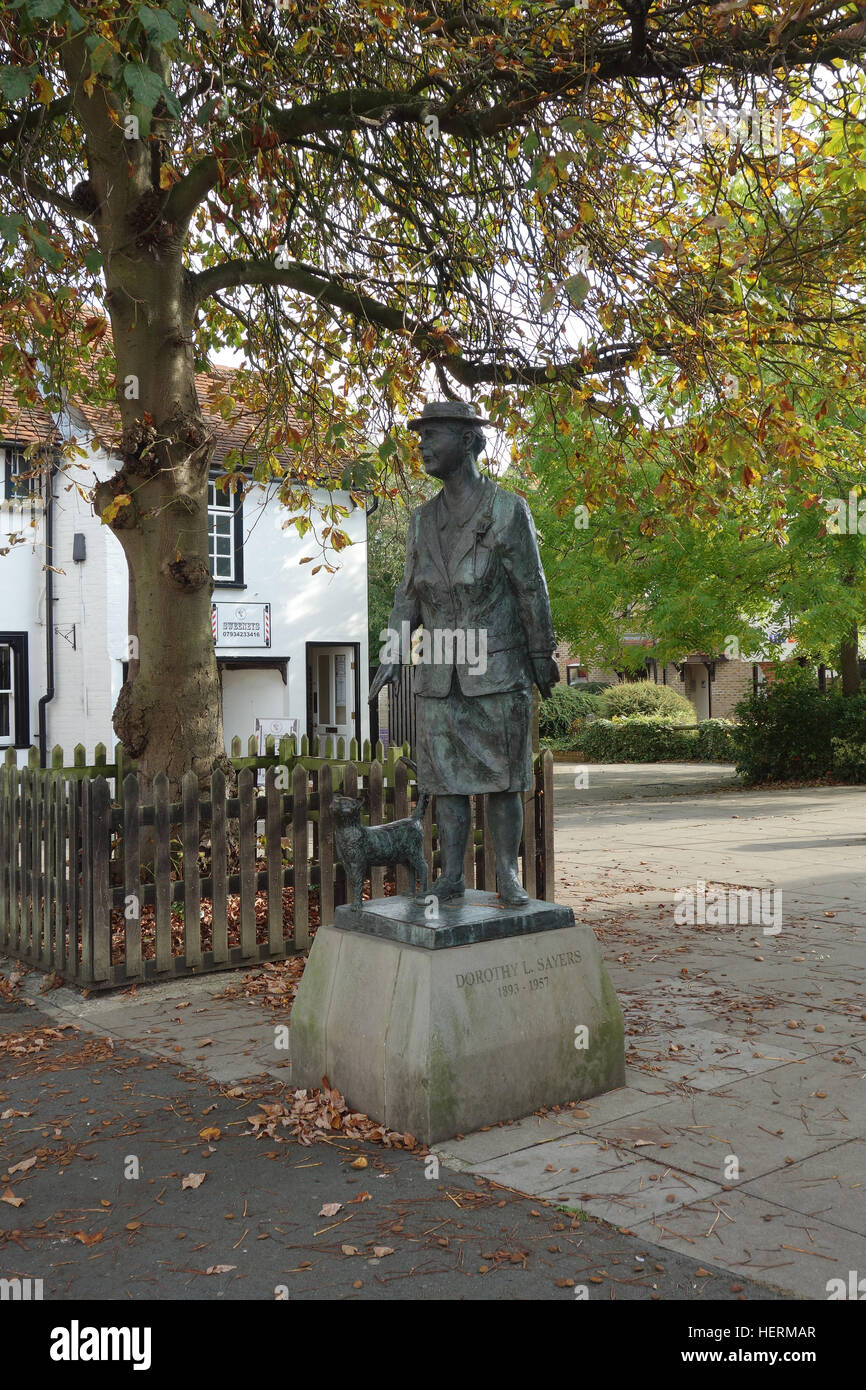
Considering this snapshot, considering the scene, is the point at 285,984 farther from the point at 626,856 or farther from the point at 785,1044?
the point at 626,856

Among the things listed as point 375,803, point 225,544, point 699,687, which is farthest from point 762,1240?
point 699,687

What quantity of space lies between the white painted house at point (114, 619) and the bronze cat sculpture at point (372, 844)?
467 inches

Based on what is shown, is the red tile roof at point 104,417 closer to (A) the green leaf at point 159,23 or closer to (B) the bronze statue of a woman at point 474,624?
(A) the green leaf at point 159,23

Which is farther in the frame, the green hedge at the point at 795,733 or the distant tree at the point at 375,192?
the green hedge at the point at 795,733

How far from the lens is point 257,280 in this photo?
864cm

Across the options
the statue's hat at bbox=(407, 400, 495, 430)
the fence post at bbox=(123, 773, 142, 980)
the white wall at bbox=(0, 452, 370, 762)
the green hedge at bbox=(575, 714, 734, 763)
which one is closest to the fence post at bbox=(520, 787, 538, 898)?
the fence post at bbox=(123, 773, 142, 980)

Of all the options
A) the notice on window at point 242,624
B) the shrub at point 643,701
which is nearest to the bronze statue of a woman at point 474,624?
the notice on window at point 242,624

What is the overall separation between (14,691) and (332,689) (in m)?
6.74

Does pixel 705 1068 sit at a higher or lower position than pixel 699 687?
lower

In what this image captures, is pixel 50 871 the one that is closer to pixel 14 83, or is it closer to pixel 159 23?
pixel 14 83

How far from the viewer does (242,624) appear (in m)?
21.2

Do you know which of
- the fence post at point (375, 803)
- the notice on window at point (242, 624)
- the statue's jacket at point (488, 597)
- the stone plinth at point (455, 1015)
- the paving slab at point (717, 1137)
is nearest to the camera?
the paving slab at point (717, 1137)

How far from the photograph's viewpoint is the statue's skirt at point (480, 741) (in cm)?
502

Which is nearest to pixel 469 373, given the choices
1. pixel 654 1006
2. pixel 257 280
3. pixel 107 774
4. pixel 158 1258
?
pixel 257 280
